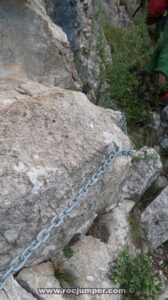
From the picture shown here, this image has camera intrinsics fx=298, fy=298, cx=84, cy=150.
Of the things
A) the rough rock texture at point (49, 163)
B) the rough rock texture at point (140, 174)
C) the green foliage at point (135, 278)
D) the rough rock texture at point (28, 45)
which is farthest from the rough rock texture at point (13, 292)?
the rough rock texture at point (28, 45)

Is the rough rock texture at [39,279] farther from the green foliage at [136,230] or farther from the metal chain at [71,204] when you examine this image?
the green foliage at [136,230]

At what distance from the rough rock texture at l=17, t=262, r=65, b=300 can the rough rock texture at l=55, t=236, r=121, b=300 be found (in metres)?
0.23

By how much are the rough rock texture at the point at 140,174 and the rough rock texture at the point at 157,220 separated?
0.85 ft

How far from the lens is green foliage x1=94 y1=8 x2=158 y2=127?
5.21 meters

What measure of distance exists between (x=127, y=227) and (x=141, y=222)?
379mm

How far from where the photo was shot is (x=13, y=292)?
104 inches

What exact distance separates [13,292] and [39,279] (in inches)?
14.2

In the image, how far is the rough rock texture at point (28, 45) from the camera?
4.11m

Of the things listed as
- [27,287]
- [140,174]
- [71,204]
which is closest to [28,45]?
[140,174]

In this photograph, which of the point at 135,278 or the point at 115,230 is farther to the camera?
the point at 115,230

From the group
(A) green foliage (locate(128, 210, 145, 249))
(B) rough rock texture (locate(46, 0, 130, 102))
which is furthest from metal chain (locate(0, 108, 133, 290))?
(B) rough rock texture (locate(46, 0, 130, 102))

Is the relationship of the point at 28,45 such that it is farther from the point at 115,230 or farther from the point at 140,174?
the point at 115,230

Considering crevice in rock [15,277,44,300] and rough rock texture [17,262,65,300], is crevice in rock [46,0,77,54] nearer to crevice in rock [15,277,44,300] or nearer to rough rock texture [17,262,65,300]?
rough rock texture [17,262,65,300]

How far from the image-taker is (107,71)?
5309mm
